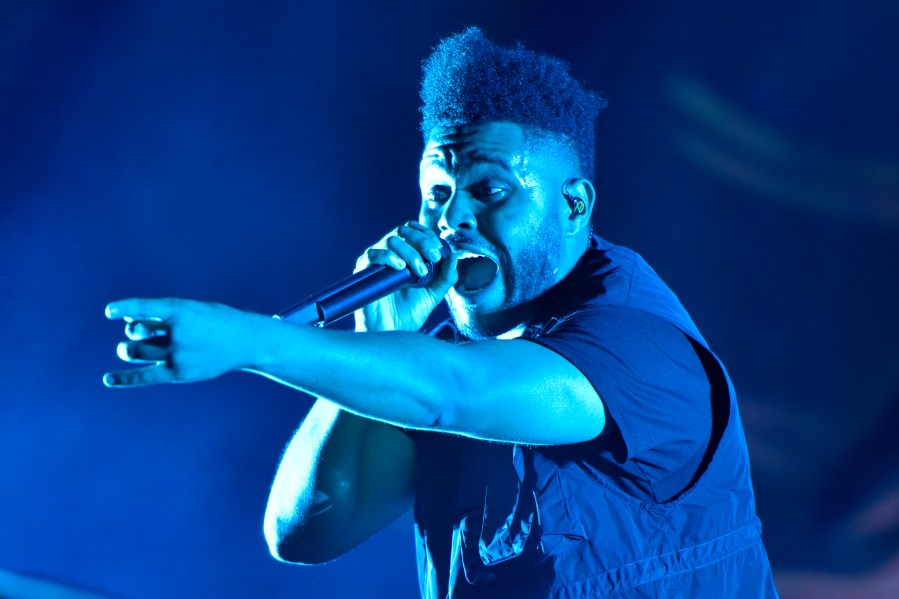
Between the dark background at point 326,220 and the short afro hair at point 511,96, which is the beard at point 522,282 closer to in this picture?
the short afro hair at point 511,96

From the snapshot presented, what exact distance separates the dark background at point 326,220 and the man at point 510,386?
50 cm

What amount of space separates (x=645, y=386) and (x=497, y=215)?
499 mm

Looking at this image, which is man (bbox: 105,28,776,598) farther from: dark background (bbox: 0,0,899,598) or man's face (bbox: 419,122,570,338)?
dark background (bbox: 0,0,899,598)

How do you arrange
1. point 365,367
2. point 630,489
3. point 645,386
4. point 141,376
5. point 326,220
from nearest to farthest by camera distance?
point 141,376, point 365,367, point 645,386, point 630,489, point 326,220

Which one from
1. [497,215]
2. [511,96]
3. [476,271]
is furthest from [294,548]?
[511,96]

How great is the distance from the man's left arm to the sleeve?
32 millimetres

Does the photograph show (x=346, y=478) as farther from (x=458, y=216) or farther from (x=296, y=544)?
(x=458, y=216)

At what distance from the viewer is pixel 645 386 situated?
123 cm

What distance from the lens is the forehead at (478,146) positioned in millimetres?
1631

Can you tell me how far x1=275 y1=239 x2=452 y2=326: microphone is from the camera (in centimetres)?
121

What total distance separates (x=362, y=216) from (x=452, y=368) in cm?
152

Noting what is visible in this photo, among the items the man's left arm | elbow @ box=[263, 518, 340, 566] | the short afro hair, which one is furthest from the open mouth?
elbow @ box=[263, 518, 340, 566]

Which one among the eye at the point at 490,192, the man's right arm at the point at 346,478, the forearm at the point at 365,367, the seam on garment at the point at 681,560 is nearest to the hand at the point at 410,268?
the man's right arm at the point at 346,478

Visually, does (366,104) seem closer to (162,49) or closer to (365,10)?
(365,10)
